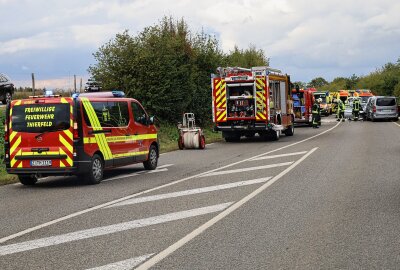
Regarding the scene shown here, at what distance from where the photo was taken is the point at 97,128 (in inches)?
509

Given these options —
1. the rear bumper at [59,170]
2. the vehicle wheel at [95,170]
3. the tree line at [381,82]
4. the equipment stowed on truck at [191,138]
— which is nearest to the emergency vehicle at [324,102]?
the tree line at [381,82]

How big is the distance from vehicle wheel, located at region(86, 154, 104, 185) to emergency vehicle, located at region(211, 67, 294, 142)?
12.8 m

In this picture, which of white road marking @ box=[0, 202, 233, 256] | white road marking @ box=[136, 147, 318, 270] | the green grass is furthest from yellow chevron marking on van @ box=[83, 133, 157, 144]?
white road marking @ box=[0, 202, 233, 256]

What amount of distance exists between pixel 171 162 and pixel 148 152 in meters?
2.13

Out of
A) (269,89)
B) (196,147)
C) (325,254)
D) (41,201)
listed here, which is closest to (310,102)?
(269,89)

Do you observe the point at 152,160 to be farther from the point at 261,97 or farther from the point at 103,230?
the point at 261,97

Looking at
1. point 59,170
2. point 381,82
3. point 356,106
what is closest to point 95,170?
point 59,170

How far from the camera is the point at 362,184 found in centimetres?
1152

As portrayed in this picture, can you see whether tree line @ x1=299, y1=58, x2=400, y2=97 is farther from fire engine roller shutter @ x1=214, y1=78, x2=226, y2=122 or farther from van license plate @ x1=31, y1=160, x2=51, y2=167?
van license plate @ x1=31, y1=160, x2=51, y2=167

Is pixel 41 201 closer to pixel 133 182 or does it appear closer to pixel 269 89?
pixel 133 182

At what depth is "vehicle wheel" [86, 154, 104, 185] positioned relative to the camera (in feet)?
41.2

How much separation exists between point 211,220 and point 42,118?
572 cm

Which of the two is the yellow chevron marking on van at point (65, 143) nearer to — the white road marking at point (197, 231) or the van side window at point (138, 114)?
the van side window at point (138, 114)

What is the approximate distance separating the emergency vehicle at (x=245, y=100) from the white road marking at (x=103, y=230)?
15834mm
